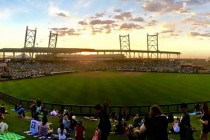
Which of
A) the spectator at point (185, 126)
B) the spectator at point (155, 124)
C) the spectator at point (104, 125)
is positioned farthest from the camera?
the spectator at point (104, 125)

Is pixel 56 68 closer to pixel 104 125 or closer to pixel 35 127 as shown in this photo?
pixel 35 127

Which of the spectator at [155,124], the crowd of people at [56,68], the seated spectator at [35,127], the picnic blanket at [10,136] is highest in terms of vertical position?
the spectator at [155,124]

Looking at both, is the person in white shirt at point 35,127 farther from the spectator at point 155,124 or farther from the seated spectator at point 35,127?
the spectator at point 155,124

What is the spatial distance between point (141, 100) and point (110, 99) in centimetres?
376

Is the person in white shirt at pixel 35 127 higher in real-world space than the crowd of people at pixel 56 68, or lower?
lower

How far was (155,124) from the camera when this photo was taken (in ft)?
27.3

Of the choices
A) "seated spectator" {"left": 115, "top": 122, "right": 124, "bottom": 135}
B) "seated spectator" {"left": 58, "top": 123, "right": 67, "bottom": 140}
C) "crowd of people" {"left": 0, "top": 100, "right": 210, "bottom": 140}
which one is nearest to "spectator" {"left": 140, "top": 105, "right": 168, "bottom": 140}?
"crowd of people" {"left": 0, "top": 100, "right": 210, "bottom": 140}

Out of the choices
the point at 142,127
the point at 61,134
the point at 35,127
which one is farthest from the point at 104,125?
the point at 35,127

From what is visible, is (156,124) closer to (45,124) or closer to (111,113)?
(45,124)

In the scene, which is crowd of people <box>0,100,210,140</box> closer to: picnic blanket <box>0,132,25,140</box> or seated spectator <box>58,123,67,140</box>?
seated spectator <box>58,123,67,140</box>

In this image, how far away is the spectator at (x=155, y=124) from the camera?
326 inches

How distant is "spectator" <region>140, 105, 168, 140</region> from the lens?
828 cm

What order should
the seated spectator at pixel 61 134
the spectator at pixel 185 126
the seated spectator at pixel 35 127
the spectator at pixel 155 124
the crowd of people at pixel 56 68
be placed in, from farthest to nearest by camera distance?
the crowd of people at pixel 56 68, the seated spectator at pixel 35 127, the seated spectator at pixel 61 134, the spectator at pixel 185 126, the spectator at pixel 155 124

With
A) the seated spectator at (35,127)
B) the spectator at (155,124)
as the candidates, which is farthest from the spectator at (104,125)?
the seated spectator at (35,127)
